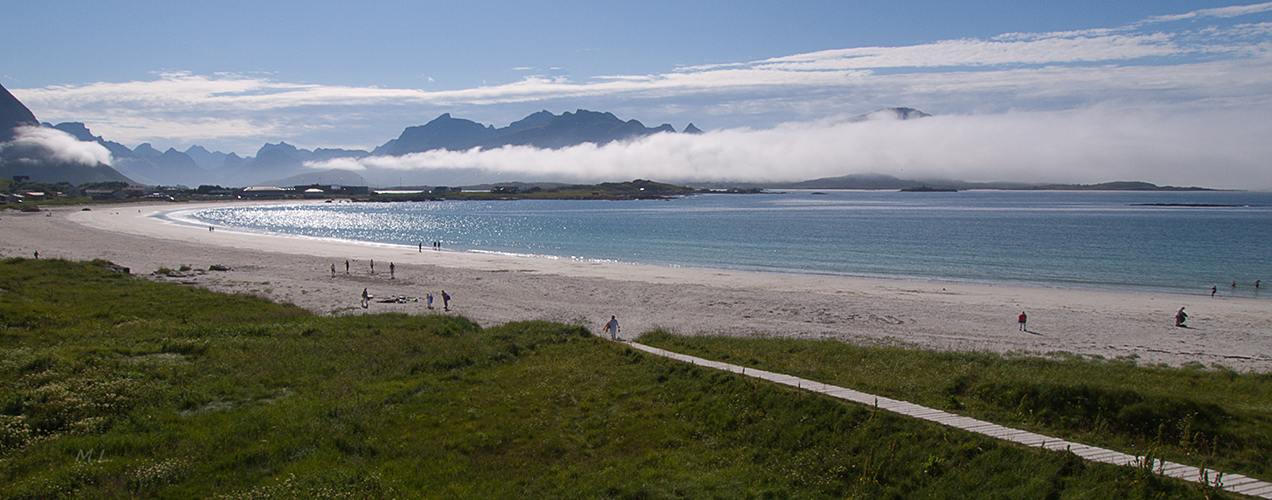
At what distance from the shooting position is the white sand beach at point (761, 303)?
29781mm

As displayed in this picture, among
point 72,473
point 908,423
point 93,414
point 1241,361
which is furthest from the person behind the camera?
point 1241,361

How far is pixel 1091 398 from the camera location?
44.5 feet

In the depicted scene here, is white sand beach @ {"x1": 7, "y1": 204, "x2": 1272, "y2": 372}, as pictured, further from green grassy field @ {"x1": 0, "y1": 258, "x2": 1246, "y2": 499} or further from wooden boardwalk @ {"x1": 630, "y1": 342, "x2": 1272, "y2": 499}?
wooden boardwalk @ {"x1": 630, "y1": 342, "x2": 1272, "y2": 499}

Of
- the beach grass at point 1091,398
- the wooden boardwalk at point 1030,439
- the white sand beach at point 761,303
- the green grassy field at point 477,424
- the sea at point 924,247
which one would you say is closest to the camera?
the wooden boardwalk at point 1030,439

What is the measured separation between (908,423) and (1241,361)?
25.2 m

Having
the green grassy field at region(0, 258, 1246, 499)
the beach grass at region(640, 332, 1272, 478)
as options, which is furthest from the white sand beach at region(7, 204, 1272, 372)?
the green grassy field at region(0, 258, 1246, 499)

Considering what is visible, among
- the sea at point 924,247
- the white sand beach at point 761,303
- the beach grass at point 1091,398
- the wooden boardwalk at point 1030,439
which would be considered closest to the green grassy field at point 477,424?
the beach grass at point 1091,398

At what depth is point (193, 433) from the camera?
1209 centimetres

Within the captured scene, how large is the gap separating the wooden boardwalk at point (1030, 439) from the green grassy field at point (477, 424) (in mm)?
544

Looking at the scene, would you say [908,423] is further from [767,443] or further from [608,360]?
[608,360]

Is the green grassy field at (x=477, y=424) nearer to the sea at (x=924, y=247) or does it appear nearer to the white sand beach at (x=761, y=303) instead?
the white sand beach at (x=761, y=303)

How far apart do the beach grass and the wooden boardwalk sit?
1.19 ft

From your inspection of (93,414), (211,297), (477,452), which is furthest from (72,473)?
(211,297)

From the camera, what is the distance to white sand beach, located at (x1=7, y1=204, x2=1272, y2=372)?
29.8 metres
